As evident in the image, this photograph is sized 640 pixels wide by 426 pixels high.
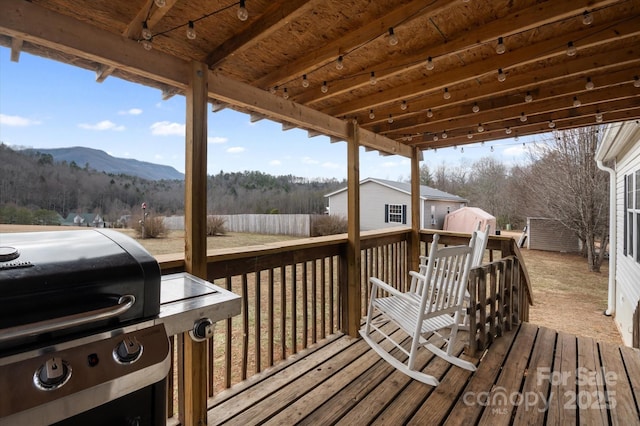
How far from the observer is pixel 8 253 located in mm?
816

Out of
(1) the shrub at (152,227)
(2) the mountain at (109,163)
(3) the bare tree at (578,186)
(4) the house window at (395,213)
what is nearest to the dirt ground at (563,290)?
(1) the shrub at (152,227)

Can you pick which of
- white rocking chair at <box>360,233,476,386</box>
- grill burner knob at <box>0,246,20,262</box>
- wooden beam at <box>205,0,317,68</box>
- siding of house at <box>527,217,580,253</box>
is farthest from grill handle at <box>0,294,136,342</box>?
siding of house at <box>527,217,580,253</box>

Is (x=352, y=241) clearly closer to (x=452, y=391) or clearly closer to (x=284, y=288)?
(x=284, y=288)

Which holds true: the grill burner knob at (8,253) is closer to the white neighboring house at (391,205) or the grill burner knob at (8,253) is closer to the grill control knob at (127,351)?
the grill control knob at (127,351)

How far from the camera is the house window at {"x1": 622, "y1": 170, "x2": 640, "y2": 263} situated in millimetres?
4168

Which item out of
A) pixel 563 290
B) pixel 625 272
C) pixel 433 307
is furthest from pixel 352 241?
pixel 563 290

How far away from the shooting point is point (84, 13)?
4.86 feet

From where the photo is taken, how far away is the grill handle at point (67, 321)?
0.69 metres

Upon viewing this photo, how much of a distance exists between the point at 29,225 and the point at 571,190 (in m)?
11.8

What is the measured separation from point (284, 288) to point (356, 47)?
1888 millimetres

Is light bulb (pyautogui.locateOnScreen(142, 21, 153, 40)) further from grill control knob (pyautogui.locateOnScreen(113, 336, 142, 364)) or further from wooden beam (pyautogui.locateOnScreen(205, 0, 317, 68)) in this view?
grill control knob (pyautogui.locateOnScreen(113, 336, 142, 364))

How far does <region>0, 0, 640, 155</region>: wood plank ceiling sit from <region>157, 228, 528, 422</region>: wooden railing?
1.11 meters

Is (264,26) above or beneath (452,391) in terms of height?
above

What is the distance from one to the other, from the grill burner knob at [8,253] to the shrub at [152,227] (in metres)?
0.82
